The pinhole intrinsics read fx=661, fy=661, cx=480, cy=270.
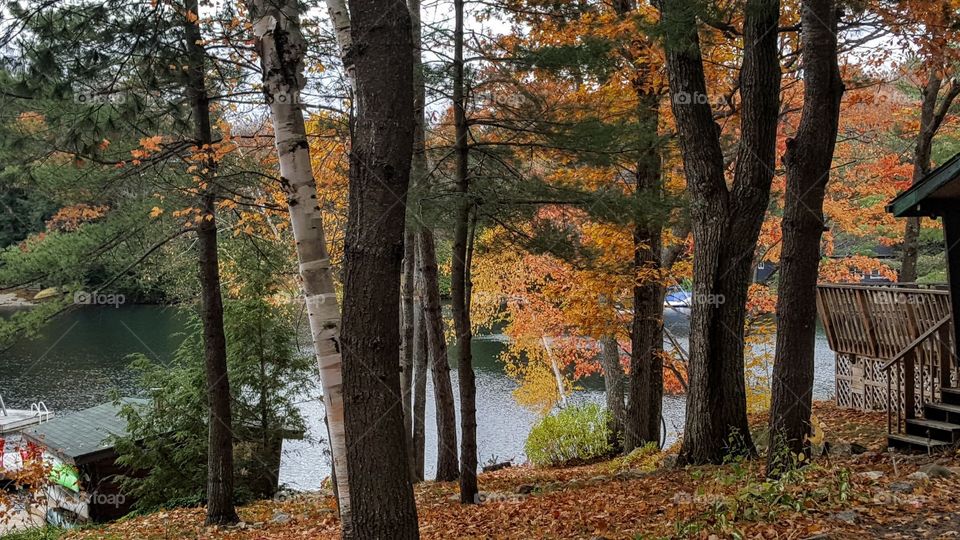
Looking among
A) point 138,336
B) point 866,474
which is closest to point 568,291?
point 866,474

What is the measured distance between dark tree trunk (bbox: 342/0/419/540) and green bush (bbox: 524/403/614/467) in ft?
36.9

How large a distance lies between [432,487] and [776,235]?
34.9 ft

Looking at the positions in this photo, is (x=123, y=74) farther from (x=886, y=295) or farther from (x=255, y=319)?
(x=886, y=295)

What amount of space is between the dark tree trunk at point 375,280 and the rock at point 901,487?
402 cm

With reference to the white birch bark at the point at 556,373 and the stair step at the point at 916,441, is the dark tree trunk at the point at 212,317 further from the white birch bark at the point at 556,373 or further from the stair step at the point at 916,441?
the white birch bark at the point at 556,373

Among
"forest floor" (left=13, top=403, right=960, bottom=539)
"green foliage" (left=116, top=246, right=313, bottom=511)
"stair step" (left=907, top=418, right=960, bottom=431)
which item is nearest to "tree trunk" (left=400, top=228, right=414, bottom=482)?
"forest floor" (left=13, top=403, right=960, bottom=539)

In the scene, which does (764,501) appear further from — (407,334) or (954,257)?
(407,334)

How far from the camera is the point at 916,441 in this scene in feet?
25.5

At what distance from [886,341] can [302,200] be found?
9.77m

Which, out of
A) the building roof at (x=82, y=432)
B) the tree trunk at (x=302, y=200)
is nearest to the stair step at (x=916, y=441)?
the tree trunk at (x=302, y=200)

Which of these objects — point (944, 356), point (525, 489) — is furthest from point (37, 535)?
point (944, 356)

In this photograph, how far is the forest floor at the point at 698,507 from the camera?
446cm

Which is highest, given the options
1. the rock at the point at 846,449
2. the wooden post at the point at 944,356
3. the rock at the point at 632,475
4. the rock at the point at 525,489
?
the wooden post at the point at 944,356

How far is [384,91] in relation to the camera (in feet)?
11.7
